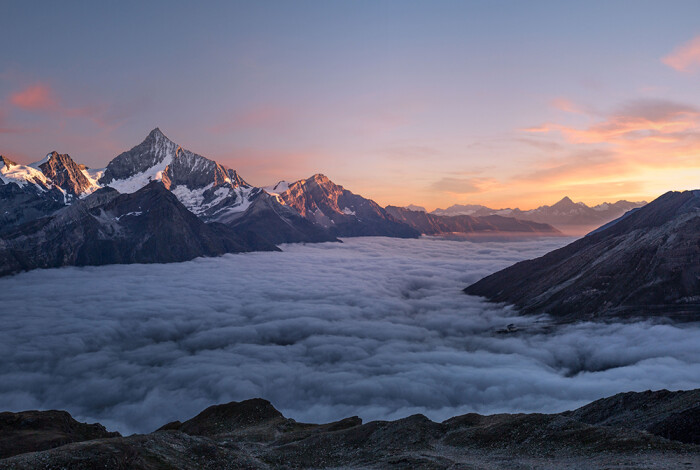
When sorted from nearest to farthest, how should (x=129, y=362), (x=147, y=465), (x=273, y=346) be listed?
(x=147, y=465) < (x=129, y=362) < (x=273, y=346)

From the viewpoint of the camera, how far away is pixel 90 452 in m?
41.2

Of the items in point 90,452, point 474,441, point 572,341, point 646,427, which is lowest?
point 572,341

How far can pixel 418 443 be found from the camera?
60.4 metres

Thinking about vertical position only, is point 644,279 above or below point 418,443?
above

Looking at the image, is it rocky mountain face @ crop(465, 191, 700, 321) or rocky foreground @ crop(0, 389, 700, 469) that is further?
rocky mountain face @ crop(465, 191, 700, 321)

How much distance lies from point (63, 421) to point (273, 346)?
121m

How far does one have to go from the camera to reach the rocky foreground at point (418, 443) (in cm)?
4194

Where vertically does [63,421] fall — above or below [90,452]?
below

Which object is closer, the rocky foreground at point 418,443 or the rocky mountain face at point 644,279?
the rocky foreground at point 418,443

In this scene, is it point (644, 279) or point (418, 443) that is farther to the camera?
point (644, 279)

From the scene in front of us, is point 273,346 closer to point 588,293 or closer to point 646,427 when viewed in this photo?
point 588,293

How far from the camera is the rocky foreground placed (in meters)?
41.9

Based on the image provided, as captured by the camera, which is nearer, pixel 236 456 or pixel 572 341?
pixel 236 456

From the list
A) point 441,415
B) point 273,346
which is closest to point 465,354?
point 441,415
